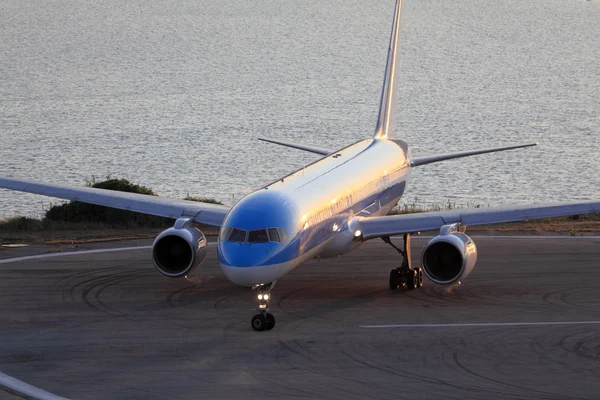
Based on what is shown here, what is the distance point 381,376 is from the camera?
2894 centimetres

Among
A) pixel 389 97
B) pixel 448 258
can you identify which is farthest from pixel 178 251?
pixel 389 97

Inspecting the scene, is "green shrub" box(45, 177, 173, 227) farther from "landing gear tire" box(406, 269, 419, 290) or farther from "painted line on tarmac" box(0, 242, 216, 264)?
"landing gear tire" box(406, 269, 419, 290)

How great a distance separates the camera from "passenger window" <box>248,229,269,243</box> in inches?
1297

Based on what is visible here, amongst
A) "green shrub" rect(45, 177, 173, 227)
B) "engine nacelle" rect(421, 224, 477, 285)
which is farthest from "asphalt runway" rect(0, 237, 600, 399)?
"green shrub" rect(45, 177, 173, 227)

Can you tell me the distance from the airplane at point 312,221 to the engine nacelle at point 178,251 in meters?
0.03

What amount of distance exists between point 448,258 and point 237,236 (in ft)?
24.0

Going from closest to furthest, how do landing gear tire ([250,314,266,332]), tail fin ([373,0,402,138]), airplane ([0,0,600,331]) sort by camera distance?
airplane ([0,0,600,331]) < landing gear tire ([250,314,266,332]) < tail fin ([373,0,402,138])

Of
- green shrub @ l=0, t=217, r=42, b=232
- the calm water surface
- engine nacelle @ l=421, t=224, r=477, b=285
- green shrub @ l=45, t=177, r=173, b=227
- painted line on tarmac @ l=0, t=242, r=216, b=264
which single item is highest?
the calm water surface

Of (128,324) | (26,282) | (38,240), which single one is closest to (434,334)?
(128,324)

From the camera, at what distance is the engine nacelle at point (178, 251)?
1463 inches

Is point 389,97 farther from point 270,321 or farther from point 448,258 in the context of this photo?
point 270,321

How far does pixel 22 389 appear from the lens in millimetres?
28031

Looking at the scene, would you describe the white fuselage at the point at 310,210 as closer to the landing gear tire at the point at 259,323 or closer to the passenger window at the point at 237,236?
the passenger window at the point at 237,236

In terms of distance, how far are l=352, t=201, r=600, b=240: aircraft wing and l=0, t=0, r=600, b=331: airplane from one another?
0.10 feet
